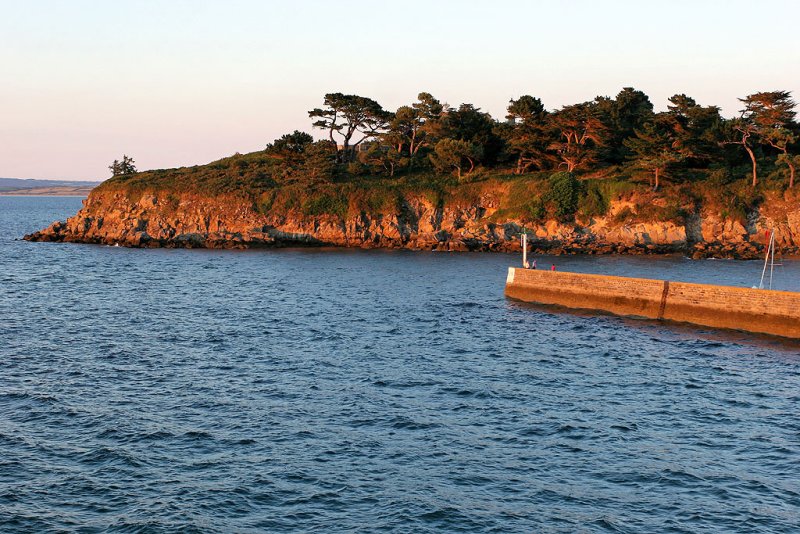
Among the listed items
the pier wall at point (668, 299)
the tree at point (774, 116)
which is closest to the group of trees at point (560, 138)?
the tree at point (774, 116)

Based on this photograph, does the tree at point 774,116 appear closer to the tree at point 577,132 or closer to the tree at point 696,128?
the tree at point 696,128

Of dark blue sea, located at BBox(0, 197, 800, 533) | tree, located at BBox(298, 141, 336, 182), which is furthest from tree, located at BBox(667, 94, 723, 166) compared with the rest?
dark blue sea, located at BBox(0, 197, 800, 533)

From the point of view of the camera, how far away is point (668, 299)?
47938 mm

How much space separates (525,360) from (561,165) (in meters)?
71.3

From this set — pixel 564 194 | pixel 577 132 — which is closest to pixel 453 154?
pixel 577 132

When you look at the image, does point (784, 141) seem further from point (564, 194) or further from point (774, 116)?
point (564, 194)

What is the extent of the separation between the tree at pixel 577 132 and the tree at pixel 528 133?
1.67 m

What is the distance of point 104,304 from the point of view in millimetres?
55188

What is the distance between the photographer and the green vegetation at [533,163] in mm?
92000

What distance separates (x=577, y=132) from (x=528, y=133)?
6.46 metres

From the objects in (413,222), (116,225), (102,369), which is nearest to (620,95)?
(413,222)

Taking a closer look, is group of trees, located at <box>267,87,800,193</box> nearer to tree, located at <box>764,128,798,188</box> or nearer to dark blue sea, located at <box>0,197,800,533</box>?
tree, located at <box>764,128,798,188</box>

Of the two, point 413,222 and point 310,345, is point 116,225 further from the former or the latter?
point 310,345

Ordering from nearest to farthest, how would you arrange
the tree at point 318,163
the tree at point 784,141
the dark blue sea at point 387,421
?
the dark blue sea at point 387,421
the tree at point 784,141
the tree at point 318,163
